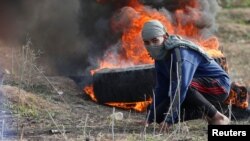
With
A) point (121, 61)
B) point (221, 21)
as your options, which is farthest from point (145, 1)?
point (221, 21)

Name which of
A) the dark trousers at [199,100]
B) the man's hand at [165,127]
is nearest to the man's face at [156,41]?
the dark trousers at [199,100]

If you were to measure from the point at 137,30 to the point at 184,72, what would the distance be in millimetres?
4522

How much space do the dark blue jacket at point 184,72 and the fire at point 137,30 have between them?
2977 mm

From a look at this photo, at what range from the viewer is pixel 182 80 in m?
6.54

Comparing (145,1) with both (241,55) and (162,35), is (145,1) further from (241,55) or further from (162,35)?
(162,35)

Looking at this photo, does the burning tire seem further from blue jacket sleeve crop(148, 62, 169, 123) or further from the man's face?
the man's face

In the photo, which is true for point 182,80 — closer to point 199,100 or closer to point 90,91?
point 199,100

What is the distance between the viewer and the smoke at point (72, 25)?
11734 millimetres

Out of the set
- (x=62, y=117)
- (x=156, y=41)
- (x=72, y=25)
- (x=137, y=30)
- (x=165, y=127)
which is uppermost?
(x=72, y=25)

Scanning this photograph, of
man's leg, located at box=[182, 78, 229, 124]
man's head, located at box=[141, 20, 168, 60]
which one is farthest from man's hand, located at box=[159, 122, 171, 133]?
man's head, located at box=[141, 20, 168, 60]

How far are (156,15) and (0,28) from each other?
138 inches

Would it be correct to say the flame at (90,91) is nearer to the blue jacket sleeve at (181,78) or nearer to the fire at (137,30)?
the fire at (137,30)

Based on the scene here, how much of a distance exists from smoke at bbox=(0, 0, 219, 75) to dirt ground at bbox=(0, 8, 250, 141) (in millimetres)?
1481

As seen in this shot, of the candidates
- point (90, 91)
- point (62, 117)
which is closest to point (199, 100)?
point (62, 117)
